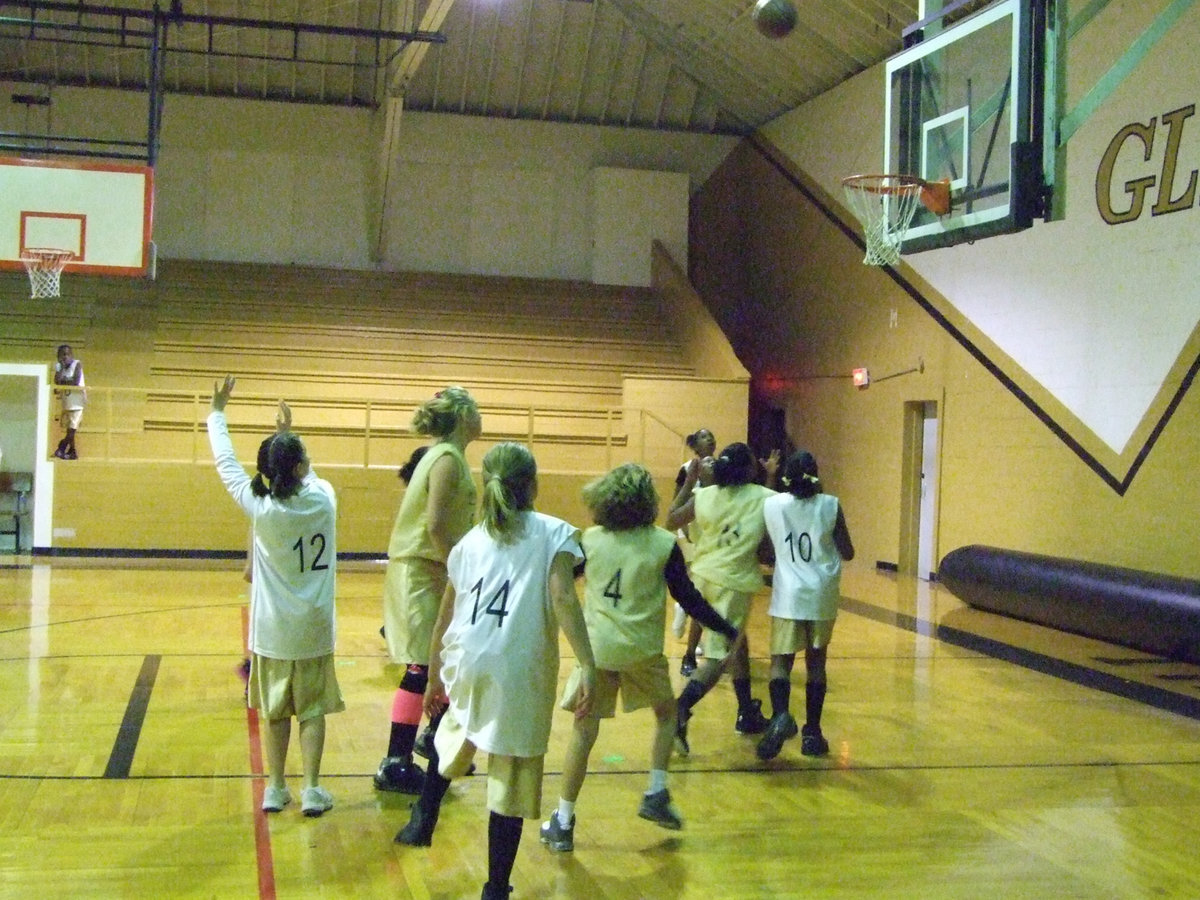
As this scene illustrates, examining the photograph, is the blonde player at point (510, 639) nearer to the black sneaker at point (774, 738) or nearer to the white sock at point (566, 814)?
the white sock at point (566, 814)

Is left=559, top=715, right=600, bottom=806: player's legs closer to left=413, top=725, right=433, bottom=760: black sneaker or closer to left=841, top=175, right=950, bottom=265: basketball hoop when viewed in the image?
left=413, top=725, right=433, bottom=760: black sneaker

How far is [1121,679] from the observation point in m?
8.16

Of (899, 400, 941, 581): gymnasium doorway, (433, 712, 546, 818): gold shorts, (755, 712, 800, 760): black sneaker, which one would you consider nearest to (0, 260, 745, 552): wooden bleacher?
(899, 400, 941, 581): gymnasium doorway

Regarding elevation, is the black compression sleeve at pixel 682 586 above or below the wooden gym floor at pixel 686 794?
above

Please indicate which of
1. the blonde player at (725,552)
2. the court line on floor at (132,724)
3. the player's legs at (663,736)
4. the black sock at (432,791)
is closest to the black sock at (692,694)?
the blonde player at (725,552)

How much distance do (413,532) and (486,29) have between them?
1624cm

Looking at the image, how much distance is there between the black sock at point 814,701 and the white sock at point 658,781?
1384 mm

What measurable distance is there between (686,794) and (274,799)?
1.72m

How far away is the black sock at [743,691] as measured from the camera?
250 inches

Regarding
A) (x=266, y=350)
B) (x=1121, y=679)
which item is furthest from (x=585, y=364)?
(x=1121, y=679)

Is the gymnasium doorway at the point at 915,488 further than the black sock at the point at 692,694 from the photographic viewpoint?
Yes

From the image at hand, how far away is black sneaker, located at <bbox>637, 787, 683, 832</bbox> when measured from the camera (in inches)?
187

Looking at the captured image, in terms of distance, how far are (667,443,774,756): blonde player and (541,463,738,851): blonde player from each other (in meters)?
1.10

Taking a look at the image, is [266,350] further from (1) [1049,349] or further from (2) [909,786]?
(2) [909,786]
